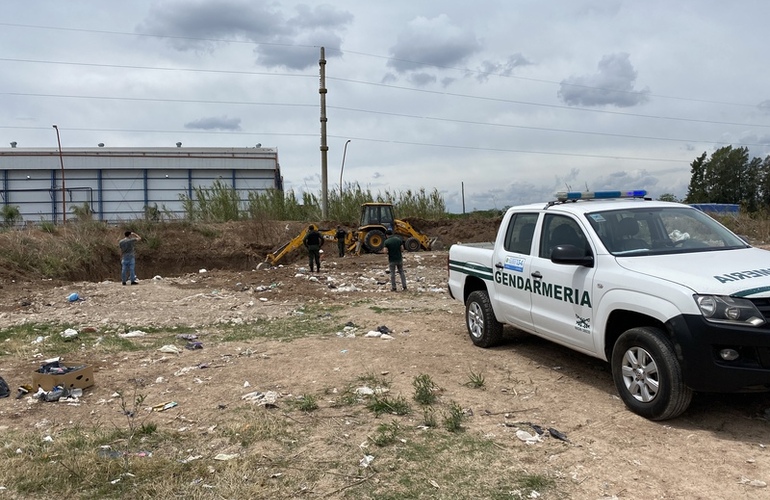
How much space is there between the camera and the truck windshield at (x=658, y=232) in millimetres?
5496

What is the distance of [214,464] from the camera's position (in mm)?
4176

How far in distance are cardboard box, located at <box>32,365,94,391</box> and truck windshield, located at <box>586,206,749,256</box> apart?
553cm

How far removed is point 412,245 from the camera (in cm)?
2659

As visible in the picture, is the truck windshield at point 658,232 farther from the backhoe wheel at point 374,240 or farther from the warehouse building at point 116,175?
the warehouse building at point 116,175

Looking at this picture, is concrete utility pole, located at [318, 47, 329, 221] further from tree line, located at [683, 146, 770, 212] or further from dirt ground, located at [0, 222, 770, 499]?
tree line, located at [683, 146, 770, 212]

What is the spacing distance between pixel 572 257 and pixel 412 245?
833 inches

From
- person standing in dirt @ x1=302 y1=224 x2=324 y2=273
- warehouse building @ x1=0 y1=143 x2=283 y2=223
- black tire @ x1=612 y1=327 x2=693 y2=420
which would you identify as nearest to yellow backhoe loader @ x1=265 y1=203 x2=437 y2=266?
person standing in dirt @ x1=302 y1=224 x2=324 y2=273

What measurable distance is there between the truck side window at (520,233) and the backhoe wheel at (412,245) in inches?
755

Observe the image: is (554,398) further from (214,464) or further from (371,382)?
(214,464)

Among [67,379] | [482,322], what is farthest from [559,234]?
[67,379]

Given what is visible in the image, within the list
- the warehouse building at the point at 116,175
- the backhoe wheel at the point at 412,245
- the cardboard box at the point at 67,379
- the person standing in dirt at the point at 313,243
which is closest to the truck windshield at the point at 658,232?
the cardboard box at the point at 67,379

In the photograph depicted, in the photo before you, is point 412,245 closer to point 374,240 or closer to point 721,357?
point 374,240

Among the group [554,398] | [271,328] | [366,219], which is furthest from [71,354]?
[366,219]

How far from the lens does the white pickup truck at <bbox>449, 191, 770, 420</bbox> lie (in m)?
4.32
